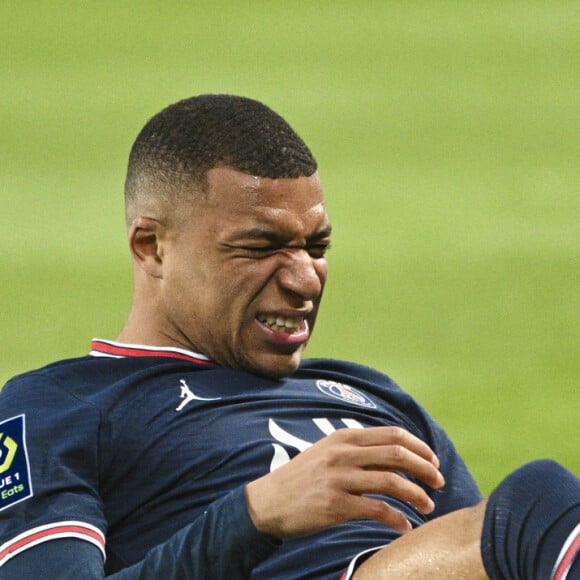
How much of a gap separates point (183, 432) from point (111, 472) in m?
0.13

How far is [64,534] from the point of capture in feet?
6.91

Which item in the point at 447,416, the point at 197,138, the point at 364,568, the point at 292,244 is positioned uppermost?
the point at 197,138

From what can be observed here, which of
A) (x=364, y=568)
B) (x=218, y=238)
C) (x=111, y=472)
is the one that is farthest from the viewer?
(x=218, y=238)

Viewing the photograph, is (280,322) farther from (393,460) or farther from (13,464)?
(393,460)

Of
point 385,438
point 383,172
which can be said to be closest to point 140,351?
point 385,438

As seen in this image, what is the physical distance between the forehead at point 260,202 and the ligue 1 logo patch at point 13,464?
511 mm

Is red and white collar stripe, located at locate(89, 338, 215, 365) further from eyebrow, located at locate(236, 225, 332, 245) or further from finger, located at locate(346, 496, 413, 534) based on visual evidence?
finger, located at locate(346, 496, 413, 534)

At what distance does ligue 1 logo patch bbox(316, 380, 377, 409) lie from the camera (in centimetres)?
260

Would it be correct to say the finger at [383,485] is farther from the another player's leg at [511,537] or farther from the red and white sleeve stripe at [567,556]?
→ the red and white sleeve stripe at [567,556]

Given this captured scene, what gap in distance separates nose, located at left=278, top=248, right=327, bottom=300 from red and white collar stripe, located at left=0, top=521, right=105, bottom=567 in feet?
1.94

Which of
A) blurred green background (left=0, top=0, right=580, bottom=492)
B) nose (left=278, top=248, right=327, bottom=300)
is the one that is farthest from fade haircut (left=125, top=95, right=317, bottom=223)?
blurred green background (left=0, top=0, right=580, bottom=492)

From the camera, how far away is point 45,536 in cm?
210

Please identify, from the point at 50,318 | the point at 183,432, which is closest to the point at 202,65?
the point at 50,318

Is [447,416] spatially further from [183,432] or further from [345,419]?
[183,432]
